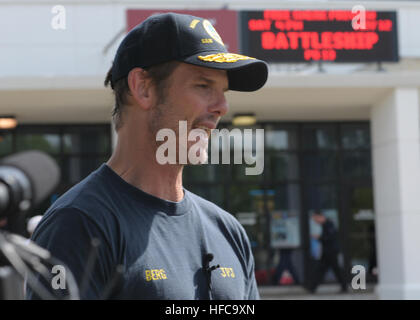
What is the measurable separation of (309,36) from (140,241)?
10.7 metres

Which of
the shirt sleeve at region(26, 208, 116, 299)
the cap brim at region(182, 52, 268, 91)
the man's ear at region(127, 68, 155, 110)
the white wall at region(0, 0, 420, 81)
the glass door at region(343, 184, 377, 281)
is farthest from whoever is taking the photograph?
the glass door at region(343, 184, 377, 281)

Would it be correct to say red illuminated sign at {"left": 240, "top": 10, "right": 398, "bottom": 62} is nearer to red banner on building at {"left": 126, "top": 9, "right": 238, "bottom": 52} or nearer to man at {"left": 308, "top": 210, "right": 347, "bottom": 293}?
red banner on building at {"left": 126, "top": 9, "right": 238, "bottom": 52}

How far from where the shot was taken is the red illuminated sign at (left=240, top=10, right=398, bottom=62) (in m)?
11.9

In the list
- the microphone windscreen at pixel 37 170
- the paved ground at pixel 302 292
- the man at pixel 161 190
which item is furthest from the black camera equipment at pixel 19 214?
the paved ground at pixel 302 292

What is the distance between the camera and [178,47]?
1.83 meters

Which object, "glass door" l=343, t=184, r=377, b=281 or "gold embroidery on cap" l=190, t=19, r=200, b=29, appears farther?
"glass door" l=343, t=184, r=377, b=281

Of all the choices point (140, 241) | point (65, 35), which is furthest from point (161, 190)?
point (65, 35)

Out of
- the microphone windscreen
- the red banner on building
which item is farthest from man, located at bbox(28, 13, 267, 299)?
the red banner on building

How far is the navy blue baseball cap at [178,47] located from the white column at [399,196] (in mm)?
10386

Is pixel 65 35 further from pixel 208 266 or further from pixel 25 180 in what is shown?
pixel 25 180

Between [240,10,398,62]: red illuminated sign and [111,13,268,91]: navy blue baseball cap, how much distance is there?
32.6ft

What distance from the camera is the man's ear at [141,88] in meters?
1.91
